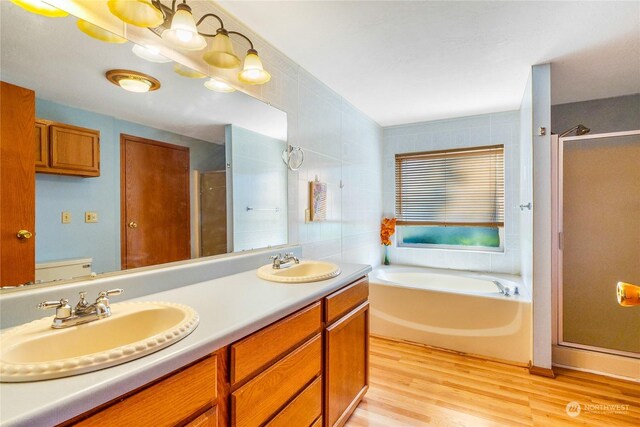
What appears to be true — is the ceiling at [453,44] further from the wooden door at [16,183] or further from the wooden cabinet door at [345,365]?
the wooden cabinet door at [345,365]

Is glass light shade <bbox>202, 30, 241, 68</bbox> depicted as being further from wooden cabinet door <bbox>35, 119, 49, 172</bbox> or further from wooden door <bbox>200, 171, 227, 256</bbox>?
wooden cabinet door <bbox>35, 119, 49, 172</bbox>

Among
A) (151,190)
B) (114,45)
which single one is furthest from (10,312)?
(114,45)

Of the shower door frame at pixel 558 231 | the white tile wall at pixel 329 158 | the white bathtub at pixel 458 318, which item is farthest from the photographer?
the white bathtub at pixel 458 318

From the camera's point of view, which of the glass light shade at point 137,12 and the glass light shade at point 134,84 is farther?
the glass light shade at point 134,84

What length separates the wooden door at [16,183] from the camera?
2.98ft

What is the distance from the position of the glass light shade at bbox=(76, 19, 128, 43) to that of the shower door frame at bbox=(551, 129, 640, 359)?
278 centimetres

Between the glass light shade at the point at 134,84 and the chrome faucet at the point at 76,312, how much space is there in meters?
0.82

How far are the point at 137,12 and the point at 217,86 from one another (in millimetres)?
501

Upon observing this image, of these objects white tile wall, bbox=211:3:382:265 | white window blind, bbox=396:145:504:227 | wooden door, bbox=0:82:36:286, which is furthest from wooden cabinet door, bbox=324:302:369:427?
white window blind, bbox=396:145:504:227

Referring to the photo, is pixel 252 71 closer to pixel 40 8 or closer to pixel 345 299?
pixel 40 8

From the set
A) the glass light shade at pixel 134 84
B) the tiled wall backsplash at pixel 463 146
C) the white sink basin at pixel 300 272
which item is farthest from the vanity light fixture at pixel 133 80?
the tiled wall backsplash at pixel 463 146

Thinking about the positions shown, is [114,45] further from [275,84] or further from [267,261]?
[267,261]

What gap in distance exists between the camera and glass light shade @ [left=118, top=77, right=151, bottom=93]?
1.21m

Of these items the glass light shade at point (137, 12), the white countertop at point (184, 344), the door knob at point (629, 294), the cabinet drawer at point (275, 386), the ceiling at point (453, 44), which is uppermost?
the ceiling at point (453, 44)
